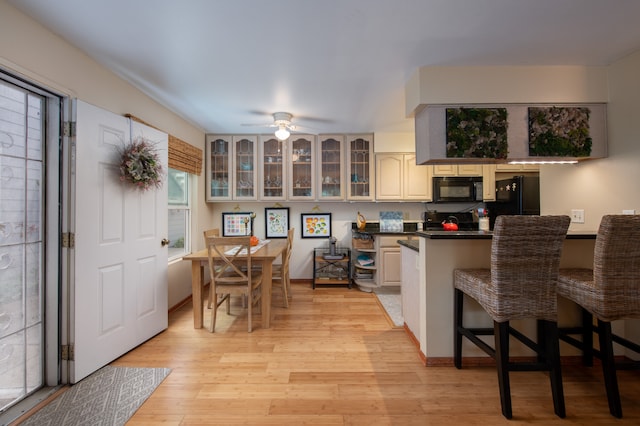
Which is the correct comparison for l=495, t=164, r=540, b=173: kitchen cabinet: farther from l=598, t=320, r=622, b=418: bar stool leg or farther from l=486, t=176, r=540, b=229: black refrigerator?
l=598, t=320, r=622, b=418: bar stool leg

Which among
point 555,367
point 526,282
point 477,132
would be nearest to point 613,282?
point 526,282

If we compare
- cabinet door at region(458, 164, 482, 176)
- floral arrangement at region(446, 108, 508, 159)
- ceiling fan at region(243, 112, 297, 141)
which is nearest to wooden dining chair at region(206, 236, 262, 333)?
ceiling fan at region(243, 112, 297, 141)

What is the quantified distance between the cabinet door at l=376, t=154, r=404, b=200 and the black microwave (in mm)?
547

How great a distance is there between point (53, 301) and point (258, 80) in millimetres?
2259

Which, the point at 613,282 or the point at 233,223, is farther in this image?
the point at 233,223

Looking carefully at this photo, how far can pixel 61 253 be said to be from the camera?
183 cm

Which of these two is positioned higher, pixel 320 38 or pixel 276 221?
pixel 320 38

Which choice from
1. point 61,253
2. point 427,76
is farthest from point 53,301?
point 427,76

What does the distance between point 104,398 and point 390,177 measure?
12.5ft

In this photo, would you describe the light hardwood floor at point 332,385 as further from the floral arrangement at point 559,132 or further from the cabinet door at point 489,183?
the cabinet door at point 489,183

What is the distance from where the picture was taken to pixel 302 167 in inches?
163

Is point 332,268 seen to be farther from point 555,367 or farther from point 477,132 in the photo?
point 555,367

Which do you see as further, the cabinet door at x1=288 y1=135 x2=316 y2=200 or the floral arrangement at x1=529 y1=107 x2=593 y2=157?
the cabinet door at x1=288 y1=135 x2=316 y2=200

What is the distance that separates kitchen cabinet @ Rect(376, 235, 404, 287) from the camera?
3861 mm
